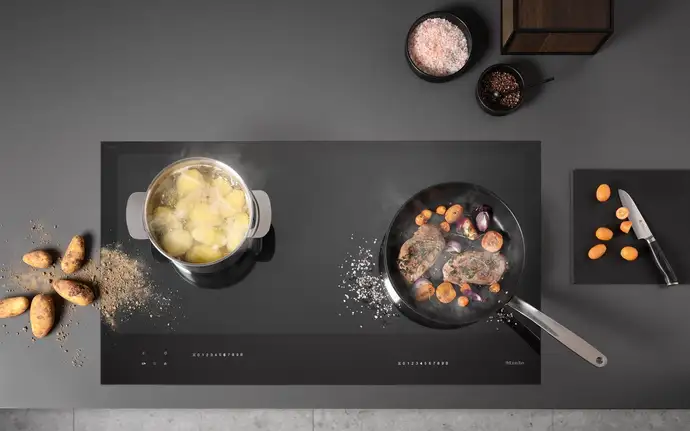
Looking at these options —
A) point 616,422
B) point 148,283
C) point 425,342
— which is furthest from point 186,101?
point 616,422

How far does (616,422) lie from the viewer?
113cm

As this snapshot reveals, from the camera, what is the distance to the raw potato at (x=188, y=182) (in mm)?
808

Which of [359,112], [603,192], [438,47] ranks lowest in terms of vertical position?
[603,192]

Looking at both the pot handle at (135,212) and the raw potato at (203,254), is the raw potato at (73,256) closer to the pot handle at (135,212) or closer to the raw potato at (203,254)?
the pot handle at (135,212)

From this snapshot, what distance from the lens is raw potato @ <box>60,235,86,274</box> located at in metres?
0.90

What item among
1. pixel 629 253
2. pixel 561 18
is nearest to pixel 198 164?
pixel 561 18

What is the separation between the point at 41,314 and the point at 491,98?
92 centimetres

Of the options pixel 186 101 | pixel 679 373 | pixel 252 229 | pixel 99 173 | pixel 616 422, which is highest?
pixel 186 101

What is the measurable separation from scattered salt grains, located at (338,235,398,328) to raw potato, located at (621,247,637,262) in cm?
44

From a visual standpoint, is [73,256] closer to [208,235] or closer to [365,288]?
[208,235]

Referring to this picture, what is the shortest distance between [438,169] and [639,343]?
51 cm

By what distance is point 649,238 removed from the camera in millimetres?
899

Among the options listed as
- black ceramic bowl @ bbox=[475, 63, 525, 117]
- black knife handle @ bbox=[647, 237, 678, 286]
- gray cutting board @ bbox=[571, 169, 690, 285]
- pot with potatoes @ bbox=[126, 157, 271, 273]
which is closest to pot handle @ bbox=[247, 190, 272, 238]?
pot with potatoes @ bbox=[126, 157, 271, 273]

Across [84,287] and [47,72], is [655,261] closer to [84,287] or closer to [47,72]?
[84,287]
